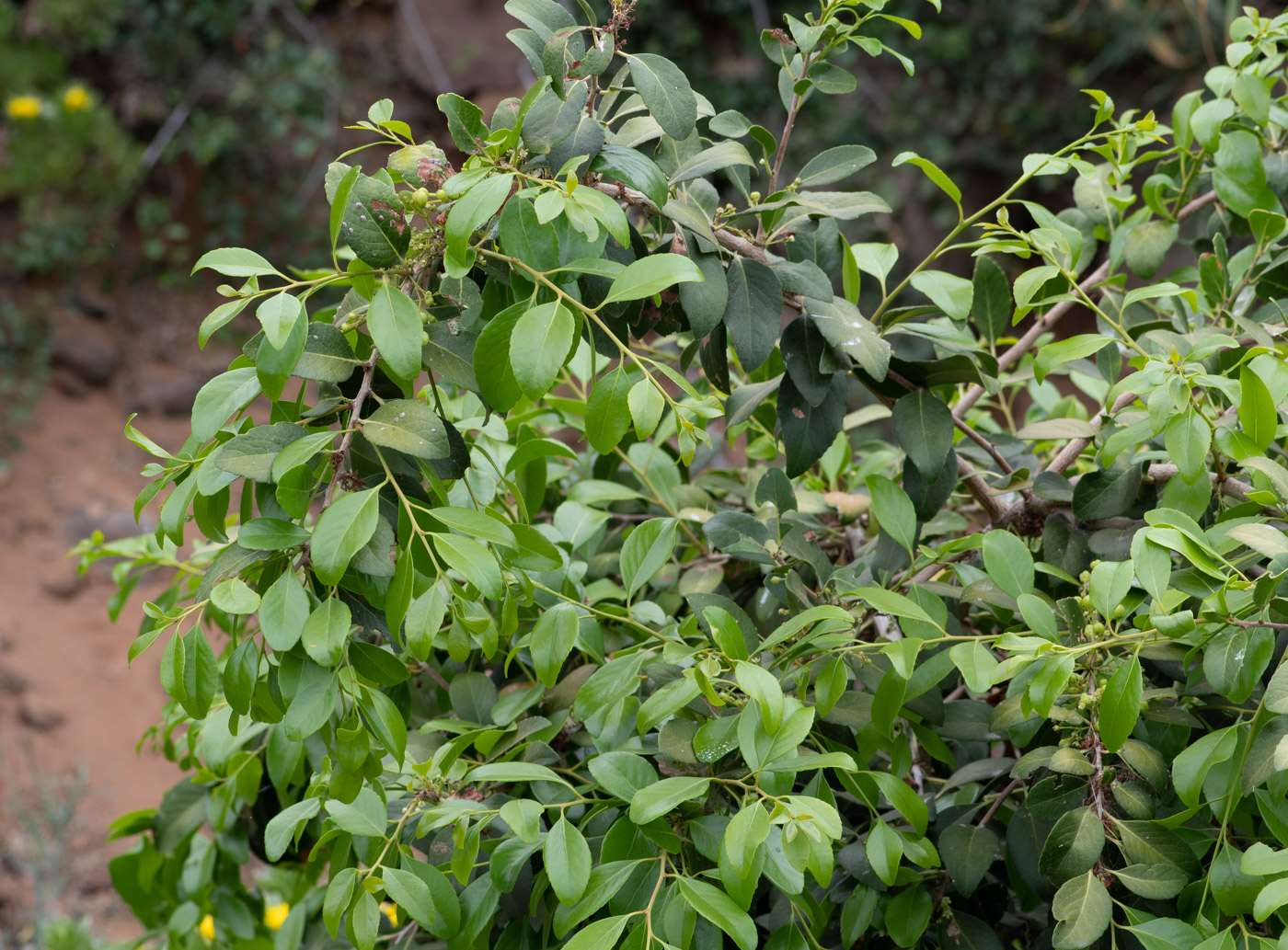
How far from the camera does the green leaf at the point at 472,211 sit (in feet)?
1.57

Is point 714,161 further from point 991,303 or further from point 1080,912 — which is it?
point 1080,912

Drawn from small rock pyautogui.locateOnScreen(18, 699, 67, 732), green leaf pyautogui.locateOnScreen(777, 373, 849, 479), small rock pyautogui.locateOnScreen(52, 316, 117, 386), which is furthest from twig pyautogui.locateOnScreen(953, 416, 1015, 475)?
small rock pyautogui.locateOnScreen(52, 316, 117, 386)

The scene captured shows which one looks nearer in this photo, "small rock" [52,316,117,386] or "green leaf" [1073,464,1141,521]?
"green leaf" [1073,464,1141,521]

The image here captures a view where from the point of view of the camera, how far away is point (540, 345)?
0.49 meters

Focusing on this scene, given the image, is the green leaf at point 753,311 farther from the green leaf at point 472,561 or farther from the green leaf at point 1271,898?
the green leaf at point 1271,898

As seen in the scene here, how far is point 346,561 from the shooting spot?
48cm

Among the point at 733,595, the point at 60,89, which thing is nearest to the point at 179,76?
the point at 60,89

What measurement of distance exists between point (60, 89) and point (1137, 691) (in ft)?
14.9

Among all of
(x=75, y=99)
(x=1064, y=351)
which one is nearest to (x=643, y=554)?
(x=1064, y=351)

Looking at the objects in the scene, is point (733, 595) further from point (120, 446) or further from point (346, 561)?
point (120, 446)

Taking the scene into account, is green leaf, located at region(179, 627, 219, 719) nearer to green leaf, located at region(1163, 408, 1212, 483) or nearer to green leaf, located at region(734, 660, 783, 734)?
green leaf, located at region(734, 660, 783, 734)

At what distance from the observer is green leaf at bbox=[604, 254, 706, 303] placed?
500mm

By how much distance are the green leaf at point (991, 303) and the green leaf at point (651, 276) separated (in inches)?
16.6

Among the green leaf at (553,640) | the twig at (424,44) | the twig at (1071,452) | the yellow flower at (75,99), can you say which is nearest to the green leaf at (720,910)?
the green leaf at (553,640)
